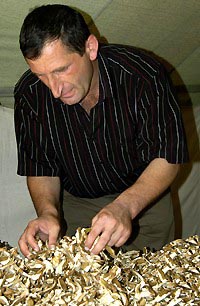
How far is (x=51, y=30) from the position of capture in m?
1.02

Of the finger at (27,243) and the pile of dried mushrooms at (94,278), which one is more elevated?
the pile of dried mushrooms at (94,278)

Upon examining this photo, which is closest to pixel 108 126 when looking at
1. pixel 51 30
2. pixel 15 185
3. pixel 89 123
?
pixel 89 123

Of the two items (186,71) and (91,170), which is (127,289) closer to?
(91,170)

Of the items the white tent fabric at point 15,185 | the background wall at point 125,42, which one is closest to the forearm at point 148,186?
the background wall at point 125,42

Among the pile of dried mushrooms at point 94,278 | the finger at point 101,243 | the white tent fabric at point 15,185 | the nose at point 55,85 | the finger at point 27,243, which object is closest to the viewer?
the pile of dried mushrooms at point 94,278

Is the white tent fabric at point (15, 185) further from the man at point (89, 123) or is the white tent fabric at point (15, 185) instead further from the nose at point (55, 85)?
the nose at point (55, 85)

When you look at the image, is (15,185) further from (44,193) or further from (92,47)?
(92,47)

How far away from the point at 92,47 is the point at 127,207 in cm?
36

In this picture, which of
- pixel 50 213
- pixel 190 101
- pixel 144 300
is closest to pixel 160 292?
pixel 144 300

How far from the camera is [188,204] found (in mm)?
2312

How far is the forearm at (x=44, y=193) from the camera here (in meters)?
1.22

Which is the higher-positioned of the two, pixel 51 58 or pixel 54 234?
pixel 51 58

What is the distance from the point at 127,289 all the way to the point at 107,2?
2.72ft

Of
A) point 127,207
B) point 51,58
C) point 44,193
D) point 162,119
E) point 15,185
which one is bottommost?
point 15,185
